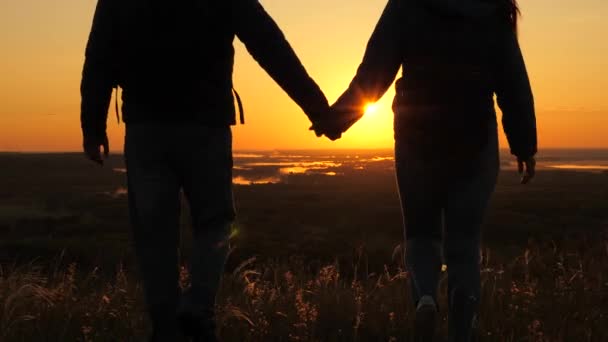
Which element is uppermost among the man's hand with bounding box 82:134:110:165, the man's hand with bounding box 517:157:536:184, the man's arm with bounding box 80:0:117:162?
the man's arm with bounding box 80:0:117:162

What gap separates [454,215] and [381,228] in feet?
98.5

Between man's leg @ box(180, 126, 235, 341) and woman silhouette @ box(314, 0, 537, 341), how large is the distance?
87 centimetres

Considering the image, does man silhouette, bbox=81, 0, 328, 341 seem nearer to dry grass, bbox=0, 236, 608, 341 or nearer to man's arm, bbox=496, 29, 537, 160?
dry grass, bbox=0, 236, 608, 341

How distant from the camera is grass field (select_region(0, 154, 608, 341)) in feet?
12.3

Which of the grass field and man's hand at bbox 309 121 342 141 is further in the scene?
the grass field

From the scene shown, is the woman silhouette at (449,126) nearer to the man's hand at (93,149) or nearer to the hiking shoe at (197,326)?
the hiking shoe at (197,326)

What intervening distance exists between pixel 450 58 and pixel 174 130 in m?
1.36

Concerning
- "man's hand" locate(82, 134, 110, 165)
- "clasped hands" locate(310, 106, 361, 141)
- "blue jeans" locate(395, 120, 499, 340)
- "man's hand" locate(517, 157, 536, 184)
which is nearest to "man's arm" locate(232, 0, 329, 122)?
"clasped hands" locate(310, 106, 361, 141)

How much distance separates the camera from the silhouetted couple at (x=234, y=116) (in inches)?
112

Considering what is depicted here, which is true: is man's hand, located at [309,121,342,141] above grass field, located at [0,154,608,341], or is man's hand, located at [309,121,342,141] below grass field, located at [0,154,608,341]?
above

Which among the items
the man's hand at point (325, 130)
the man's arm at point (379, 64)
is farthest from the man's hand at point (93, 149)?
the man's arm at point (379, 64)

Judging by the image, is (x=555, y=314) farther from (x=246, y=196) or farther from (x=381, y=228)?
(x=246, y=196)

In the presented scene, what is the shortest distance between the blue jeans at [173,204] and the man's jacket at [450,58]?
3.05ft

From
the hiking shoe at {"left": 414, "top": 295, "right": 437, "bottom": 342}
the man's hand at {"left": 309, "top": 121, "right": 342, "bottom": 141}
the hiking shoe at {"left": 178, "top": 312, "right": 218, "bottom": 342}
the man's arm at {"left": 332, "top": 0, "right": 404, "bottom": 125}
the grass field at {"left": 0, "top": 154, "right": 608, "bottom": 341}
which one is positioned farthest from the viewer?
the grass field at {"left": 0, "top": 154, "right": 608, "bottom": 341}
